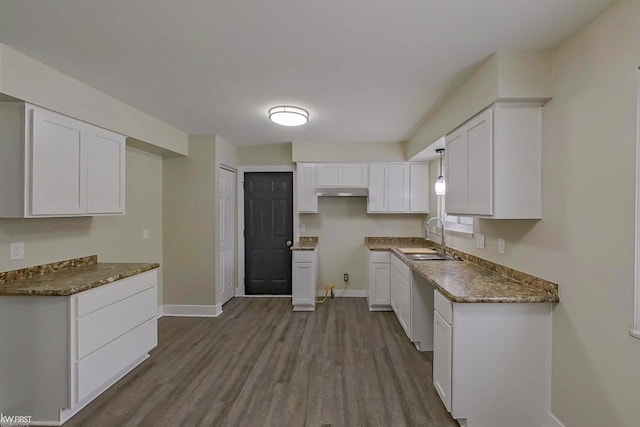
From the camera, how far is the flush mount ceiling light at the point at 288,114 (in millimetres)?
2988

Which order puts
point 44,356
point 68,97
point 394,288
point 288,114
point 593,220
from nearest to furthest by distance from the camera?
point 593,220
point 44,356
point 68,97
point 288,114
point 394,288

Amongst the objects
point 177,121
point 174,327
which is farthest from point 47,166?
point 174,327

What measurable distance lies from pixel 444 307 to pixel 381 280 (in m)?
2.17

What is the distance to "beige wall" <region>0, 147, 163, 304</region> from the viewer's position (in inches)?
93.0

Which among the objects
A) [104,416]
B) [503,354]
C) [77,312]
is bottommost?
[104,416]

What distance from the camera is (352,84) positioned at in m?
2.48

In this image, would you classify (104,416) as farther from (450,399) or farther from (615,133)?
(615,133)

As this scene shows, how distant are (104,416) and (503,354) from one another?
276cm

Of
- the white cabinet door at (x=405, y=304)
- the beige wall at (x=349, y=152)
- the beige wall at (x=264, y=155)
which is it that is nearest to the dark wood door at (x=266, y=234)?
the beige wall at (x=264, y=155)

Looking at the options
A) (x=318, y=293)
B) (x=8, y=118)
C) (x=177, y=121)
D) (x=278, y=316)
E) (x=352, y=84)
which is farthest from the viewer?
(x=318, y=293)

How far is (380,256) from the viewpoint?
4.25 m

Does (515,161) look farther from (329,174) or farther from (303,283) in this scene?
(303,283)

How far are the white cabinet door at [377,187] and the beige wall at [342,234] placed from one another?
0.34m

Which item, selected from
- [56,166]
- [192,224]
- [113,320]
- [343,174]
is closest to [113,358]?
[113,320]
